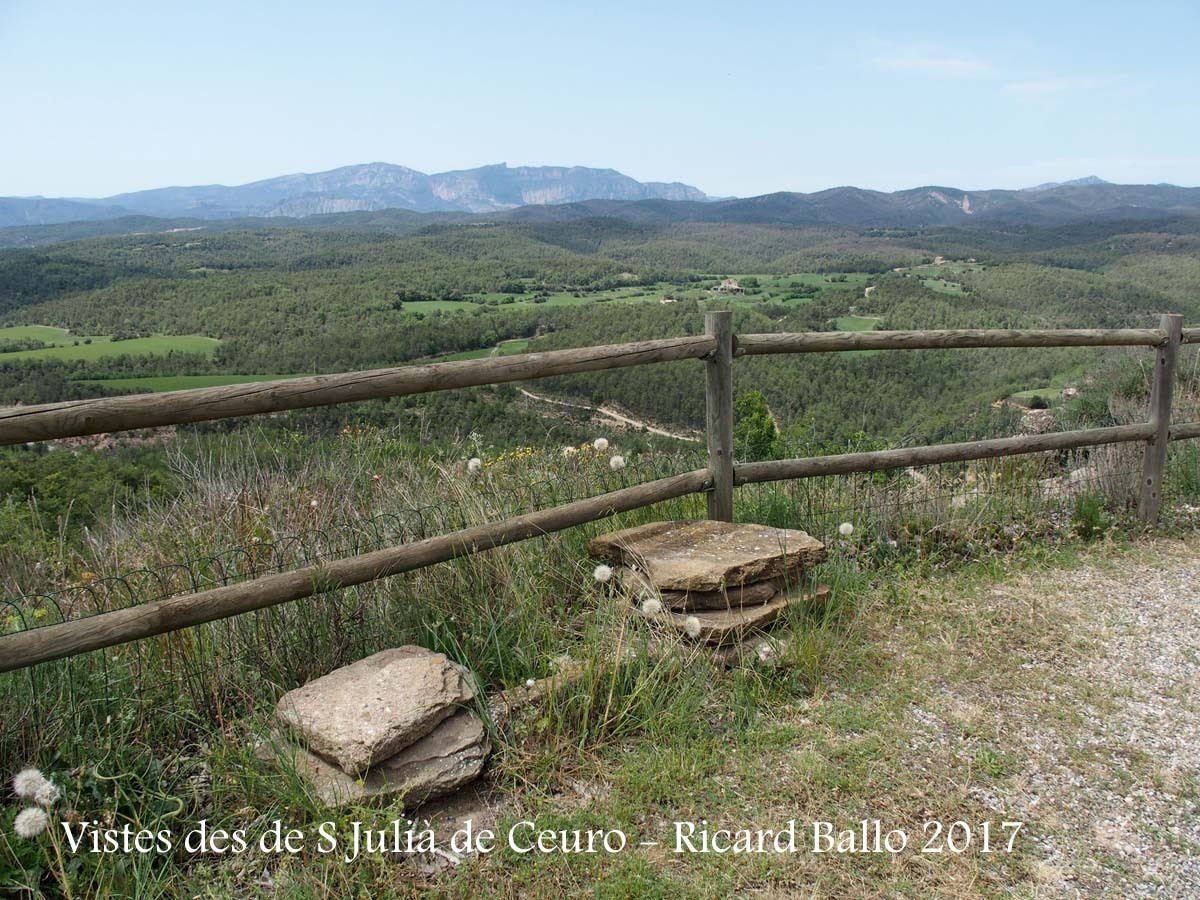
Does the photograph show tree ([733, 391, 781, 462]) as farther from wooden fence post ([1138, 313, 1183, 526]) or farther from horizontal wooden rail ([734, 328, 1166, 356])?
wooden fence post ([1138, 313, 1183, 526])

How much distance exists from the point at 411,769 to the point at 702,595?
1.44m

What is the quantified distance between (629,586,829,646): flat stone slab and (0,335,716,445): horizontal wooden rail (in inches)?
44.6

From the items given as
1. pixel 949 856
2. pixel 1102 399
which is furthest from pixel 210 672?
pixel 1102 399

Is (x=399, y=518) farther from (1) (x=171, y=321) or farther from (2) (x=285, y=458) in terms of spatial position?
(1) (x=171, y=321)

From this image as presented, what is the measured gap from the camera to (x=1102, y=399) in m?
9.27

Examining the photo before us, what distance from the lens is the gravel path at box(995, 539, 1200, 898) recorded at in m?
2.34

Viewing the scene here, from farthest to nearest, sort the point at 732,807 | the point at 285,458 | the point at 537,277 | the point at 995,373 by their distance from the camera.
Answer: the point at 537,277 < the point at 995,373 < the point at 285,458 < the point at 732,807

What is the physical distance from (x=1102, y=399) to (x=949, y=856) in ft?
28.6

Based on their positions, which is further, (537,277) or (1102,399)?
(537,277)

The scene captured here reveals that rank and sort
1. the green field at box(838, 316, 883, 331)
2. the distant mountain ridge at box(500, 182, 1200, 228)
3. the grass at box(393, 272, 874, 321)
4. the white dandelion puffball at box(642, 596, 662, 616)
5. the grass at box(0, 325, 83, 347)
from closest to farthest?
the white dandelion puffball at box(642, 596, 662, 616) < the green field at box(838, 316, 883, 331) < the grass at box(0, 325, 83, 347) < the grass at box(393, 272, 874, 321) < the distant mountain ridge at box(500, 182, 1200, 228)

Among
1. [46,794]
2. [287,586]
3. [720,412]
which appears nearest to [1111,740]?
[720,412]

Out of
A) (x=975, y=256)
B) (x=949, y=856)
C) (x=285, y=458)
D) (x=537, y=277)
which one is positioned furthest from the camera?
(x=975, y=256)

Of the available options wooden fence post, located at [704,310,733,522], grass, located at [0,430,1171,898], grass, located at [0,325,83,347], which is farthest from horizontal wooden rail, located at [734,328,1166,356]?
grass, located at [0,325,83,347]

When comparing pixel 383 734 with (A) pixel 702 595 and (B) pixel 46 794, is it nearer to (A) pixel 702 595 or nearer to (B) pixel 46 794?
(B) pixel 46 794
